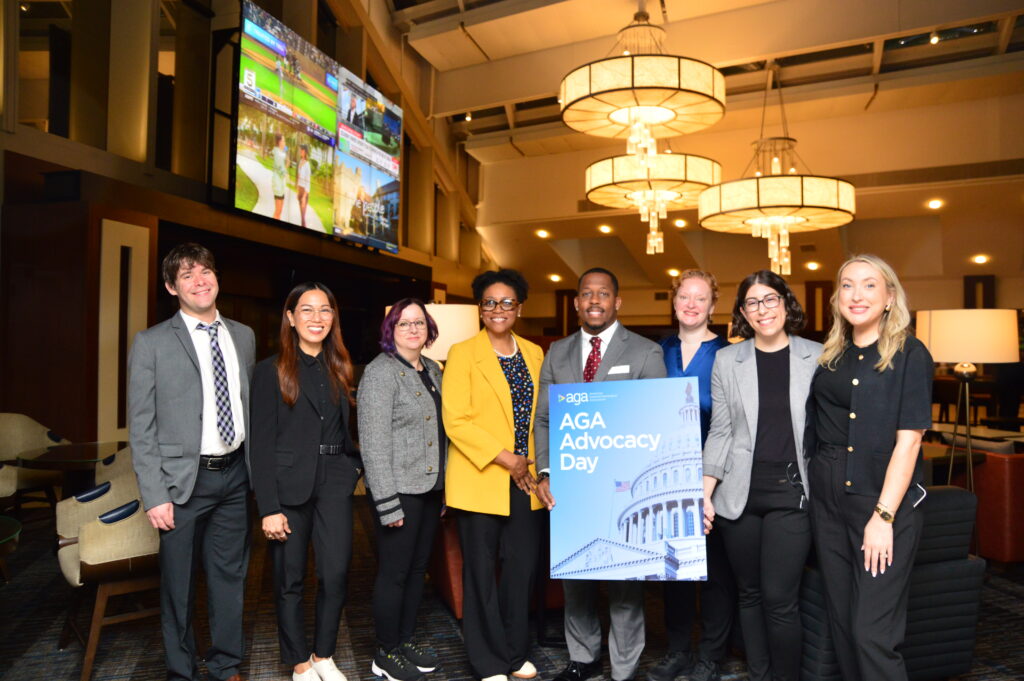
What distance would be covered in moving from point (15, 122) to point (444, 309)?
3099mm

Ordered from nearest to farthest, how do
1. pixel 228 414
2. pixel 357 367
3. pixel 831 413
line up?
1. pixel 831 413
2. pixel 228 414
3. pixel 357 367

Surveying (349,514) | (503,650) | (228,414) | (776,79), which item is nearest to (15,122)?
(228,414)

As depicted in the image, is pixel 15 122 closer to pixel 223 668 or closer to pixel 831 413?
pixel 223 668

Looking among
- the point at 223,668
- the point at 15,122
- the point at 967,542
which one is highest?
the point at 15,122

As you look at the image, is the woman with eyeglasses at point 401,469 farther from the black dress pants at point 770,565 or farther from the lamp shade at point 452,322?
the lamp shade at point 452,322

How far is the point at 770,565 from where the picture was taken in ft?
8.64

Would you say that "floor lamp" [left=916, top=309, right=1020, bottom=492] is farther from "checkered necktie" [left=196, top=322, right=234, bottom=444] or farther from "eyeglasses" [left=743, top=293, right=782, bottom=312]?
"checkered necktie" [left=196, top=322, right=234, bottom=444]

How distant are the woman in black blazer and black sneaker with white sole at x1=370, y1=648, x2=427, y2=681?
181 millimetres

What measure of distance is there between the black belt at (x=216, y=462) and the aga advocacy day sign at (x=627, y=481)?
126 cm

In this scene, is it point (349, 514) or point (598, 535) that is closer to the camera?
point (598, 535)

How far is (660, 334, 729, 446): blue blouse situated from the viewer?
2982mm

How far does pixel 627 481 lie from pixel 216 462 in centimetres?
156

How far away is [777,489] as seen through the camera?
2.61 m

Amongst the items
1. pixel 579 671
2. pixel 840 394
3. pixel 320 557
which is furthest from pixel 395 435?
pixel 840 394
